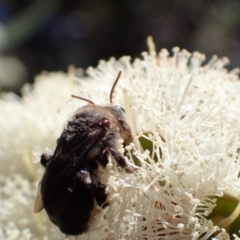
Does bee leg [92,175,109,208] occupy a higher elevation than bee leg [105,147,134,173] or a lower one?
lower

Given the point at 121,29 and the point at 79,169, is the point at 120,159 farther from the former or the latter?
the point at 121,29

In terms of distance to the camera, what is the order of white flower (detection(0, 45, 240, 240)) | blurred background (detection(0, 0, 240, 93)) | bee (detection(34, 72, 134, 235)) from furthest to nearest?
1. blurred background (detection(0, 0, 240, 93))
2. white flower (detection(0, 45, 240, 240))
3. bee (detection(34, 72, 134, 235))

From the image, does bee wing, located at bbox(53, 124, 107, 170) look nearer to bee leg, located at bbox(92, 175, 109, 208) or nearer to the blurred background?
bee leg, located at bbox(92, 175, 109, 208)

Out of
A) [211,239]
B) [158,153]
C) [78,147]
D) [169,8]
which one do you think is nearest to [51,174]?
[78,147]

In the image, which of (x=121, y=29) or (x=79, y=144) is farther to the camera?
(x=121, y=29)

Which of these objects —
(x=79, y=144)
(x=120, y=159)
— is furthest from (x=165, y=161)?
(x=79, y=144)

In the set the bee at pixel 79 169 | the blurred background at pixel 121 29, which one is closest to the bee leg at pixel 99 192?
the bee at pixel 79 169

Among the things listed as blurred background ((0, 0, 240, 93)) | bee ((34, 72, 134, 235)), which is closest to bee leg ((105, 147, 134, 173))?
bee ((34, 72, 134, 235))
